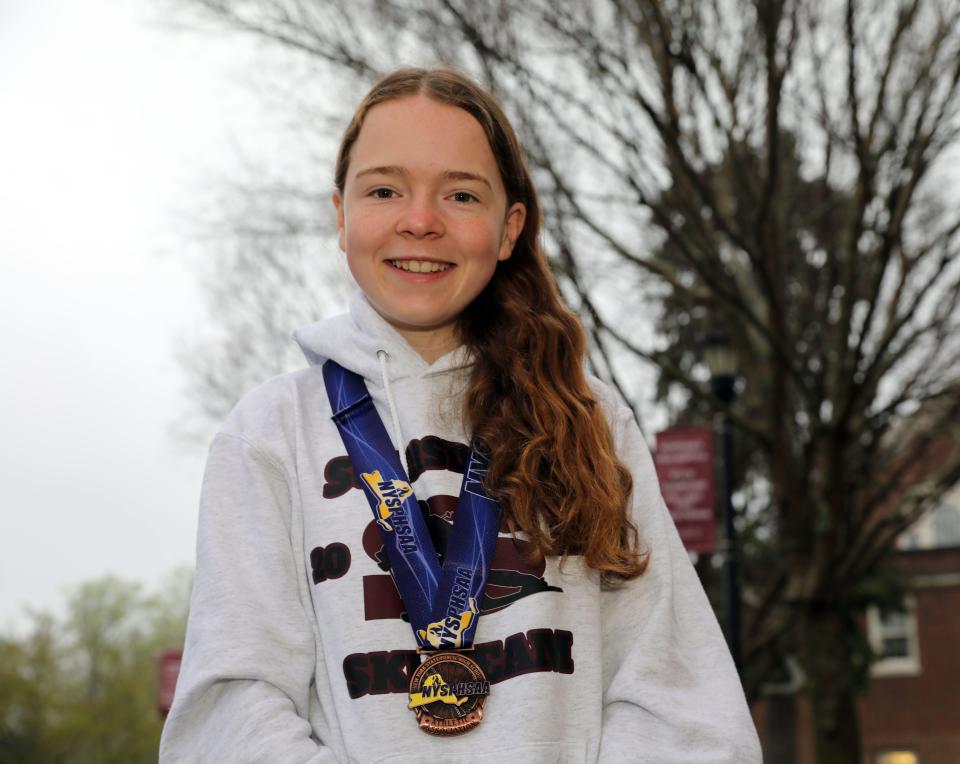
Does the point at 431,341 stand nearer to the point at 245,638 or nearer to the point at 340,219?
the point at 340,219

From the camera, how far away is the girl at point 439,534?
7.30ft

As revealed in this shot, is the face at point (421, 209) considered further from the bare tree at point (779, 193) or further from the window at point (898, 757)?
the window at point (898, 757)

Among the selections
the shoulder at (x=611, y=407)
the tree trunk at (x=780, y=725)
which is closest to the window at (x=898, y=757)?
the tree trunk at (x=780, y=725)

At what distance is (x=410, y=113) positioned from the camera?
8.43 feet

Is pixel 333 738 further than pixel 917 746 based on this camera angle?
No

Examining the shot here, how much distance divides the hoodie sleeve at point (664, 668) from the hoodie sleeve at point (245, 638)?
53 cm

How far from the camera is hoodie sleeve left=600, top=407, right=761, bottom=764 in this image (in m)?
2.25

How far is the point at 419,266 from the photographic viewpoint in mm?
2594

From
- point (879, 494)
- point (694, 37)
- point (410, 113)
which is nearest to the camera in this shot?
point (410, 113)

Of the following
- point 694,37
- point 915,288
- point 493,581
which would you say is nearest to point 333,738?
point 493,581

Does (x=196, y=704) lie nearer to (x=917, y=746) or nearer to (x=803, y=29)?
(x=803, y=29)

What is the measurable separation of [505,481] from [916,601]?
32.4m

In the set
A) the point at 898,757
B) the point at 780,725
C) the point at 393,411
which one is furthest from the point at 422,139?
the point at 898,757

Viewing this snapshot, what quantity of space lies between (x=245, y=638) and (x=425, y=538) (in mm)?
344
